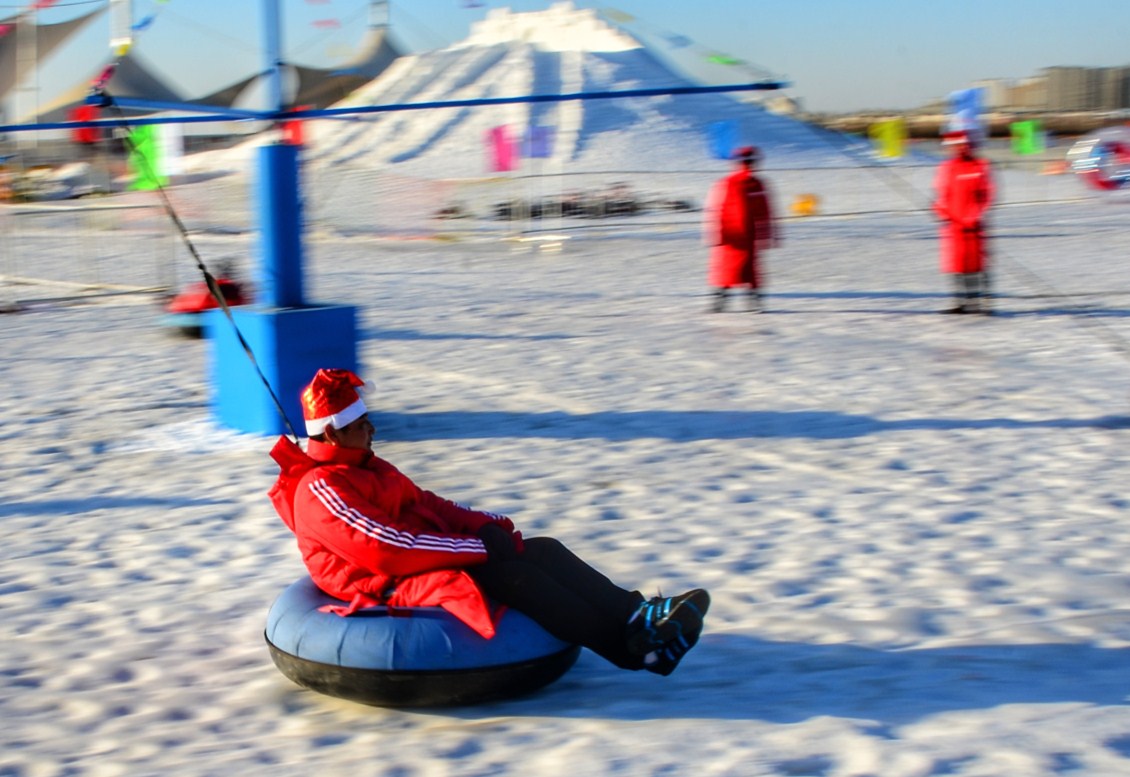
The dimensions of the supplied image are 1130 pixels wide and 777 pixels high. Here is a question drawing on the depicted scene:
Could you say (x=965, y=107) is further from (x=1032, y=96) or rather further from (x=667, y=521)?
(x=1032, y=96)

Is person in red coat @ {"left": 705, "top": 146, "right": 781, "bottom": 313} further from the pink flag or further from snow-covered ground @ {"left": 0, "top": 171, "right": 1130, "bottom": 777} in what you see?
the pink flag

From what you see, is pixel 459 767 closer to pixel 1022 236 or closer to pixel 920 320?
pixel 920 320

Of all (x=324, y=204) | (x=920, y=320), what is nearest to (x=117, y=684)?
(x=920, y=320)

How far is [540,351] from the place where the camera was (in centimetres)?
959

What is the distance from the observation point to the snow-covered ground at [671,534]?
3.22 metres

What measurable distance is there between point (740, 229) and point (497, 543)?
8380 mm

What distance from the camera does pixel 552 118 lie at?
38.8m

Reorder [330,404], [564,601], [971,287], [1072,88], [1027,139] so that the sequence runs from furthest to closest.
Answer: [1072,88]
[1027,139]
[971,287]
[330,404]
[564,601]

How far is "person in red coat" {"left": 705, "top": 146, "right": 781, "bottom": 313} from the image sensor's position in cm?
1145

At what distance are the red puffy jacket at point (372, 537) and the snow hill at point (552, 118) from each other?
28.8 m

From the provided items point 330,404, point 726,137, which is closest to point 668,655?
point 330,404

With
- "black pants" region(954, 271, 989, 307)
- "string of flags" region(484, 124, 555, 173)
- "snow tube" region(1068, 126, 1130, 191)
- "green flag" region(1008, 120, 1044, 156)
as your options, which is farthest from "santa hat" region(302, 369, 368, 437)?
"green flag" region(1008, 120, 1044, 156)

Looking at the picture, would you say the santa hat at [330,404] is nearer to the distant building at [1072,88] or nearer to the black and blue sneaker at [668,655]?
the black and blue sneaker at [668,655]

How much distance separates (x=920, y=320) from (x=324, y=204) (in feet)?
45.9
